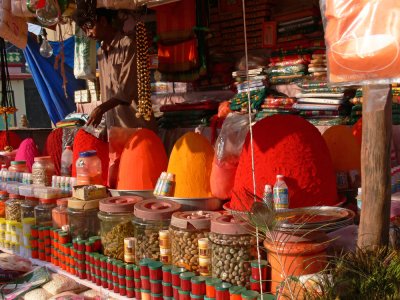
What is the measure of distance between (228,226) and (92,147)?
1.47m

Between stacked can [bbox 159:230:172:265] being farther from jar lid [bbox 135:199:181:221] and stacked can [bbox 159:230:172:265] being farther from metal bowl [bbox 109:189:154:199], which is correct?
metal bowl [bbox 109:189:154:199]

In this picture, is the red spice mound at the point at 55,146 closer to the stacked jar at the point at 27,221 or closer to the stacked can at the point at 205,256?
the stacked jar at the point at 27,221

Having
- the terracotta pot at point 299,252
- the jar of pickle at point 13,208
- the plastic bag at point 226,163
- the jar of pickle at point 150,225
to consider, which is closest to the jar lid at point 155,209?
the jar of pickle at point 150,225

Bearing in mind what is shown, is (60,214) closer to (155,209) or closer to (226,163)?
(155,209)

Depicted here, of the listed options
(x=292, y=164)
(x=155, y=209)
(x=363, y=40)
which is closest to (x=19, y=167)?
(x=155, y=209)

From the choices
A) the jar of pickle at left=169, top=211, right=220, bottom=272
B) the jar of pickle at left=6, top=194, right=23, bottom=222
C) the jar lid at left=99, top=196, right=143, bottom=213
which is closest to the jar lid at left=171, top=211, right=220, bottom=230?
the jar of pickle at left=169, top=211, right=220, bottom=272

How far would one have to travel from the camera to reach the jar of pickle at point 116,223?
2246 mm

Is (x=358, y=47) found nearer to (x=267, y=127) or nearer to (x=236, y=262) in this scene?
(x=267, y=127)

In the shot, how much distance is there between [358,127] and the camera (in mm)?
2490

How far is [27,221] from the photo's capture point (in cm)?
290

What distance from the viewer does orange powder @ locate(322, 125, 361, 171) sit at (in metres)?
2.12

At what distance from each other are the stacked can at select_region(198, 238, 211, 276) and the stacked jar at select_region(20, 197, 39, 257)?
4.72ft

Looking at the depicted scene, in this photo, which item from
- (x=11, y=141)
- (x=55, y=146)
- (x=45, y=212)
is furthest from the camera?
(x=11, y=141)

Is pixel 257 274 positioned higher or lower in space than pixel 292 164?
lower
